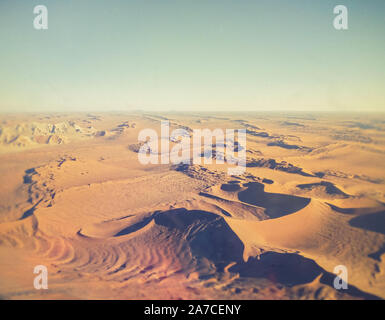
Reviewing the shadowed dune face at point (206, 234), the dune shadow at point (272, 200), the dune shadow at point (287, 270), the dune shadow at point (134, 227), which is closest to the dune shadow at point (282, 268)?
the dune shadow at point (287, 270)

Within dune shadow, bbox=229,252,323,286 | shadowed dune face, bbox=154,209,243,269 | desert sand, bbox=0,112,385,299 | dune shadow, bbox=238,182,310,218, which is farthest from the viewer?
dune shadow, bbox=238,182,310,218

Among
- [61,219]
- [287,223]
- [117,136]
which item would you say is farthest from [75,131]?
[287,223]

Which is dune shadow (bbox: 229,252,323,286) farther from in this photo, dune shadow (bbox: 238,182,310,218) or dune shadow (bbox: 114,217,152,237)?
dune shadow (bbox: 114,217,152,237)

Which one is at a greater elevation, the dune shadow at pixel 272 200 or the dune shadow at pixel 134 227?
the dune shadow at pixel 272 200

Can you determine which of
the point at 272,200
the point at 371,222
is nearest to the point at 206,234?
the point at 272,200

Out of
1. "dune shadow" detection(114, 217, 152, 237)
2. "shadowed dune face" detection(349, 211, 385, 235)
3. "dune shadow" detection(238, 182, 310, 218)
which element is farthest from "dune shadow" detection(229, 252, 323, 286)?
"dune shadow" detection(114, 217, 152, 237)

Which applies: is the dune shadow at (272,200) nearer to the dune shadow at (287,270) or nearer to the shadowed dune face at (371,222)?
the shadowed dune face at (371,222)

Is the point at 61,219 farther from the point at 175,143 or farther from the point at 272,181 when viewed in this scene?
the point at 175,143

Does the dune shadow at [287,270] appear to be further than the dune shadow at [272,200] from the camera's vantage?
No
